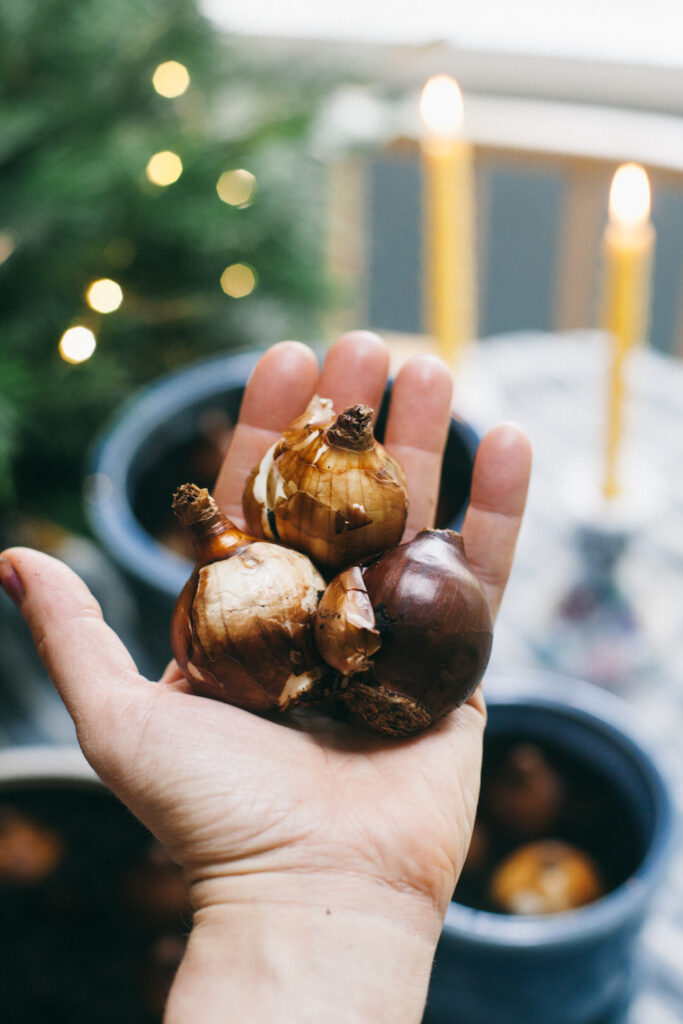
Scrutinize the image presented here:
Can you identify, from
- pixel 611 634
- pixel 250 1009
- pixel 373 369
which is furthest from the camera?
pixel 611 634

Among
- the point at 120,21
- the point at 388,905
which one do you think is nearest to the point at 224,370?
the point at 120,21

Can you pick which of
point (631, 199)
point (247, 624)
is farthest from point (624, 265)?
point (247, 624)

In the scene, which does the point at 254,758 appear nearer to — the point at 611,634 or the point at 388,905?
the point at 388,905

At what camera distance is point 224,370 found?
720mm

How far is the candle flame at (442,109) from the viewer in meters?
0.67

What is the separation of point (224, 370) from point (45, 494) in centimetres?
17

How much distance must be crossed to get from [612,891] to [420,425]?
0.29 m

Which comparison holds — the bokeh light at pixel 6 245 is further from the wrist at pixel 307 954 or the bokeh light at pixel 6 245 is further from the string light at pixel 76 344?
the wrist at pixel 307 954

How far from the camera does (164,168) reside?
703 mm

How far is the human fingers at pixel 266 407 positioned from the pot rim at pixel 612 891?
0.65 feet

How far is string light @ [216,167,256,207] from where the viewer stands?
2.43 ft

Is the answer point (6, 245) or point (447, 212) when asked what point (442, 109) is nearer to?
point (447, 212)

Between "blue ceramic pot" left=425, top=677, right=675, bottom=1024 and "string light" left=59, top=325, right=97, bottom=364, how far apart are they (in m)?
0.37

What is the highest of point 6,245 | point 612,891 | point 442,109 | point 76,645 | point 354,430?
point 442,109
